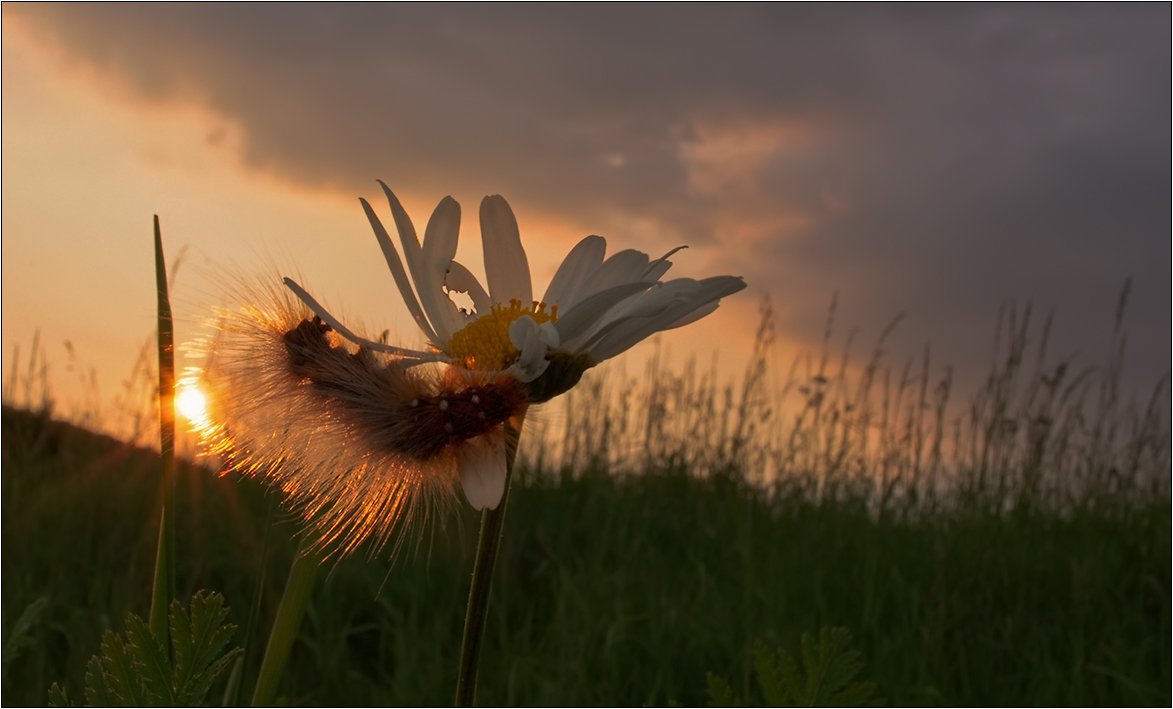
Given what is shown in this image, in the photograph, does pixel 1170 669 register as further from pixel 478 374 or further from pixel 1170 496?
pixel 478 374

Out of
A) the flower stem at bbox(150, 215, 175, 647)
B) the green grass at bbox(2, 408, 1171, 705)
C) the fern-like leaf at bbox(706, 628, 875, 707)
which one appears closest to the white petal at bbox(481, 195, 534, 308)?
the flower stem at bbox(150, 215, 175, 647)

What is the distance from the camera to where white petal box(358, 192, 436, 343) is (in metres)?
0.79

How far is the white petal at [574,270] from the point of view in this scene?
2.91 ft

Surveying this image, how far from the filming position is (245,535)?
3.14m

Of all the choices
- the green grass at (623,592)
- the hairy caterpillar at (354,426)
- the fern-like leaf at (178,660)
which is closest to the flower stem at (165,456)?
the hairy caterpillar at (354,426)

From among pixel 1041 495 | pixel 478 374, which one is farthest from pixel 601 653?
pixel 1041 495

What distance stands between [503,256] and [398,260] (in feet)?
0.38

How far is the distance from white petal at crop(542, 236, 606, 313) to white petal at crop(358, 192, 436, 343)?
0.13m

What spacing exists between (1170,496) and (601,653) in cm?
340

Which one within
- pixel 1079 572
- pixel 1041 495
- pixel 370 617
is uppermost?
pixel 1041 495

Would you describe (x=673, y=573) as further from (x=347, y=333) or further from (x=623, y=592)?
(x=347, y=333)

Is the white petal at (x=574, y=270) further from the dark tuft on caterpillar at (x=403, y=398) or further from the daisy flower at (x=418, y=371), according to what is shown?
the dark tuft on caterpillar at (x=403, y=398)

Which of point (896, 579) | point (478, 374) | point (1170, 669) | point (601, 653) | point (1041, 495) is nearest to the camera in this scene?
point (478, 374)

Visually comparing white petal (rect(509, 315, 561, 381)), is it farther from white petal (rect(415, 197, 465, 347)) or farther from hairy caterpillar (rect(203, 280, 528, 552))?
white petal (rect(415, 197, 465, 347))
